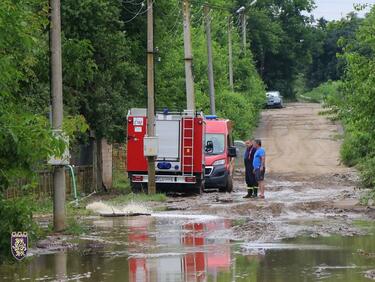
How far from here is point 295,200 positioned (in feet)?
85.5

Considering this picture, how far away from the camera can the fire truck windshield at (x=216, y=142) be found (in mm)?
32625

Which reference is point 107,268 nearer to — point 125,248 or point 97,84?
point 125,248

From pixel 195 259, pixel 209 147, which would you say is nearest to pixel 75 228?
pixel 195 259

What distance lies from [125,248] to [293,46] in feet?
295

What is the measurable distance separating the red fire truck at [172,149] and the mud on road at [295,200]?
1.08m

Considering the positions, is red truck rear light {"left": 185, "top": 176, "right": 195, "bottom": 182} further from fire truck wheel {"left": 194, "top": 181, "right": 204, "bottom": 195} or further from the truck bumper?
the truck bumper

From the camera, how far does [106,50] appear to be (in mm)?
31828

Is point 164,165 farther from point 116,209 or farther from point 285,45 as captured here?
point 285,45

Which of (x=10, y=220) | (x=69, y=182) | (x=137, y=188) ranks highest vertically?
(x=10, y=220)

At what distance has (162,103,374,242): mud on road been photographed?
59.2 feet

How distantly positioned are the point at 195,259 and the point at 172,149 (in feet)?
52.0

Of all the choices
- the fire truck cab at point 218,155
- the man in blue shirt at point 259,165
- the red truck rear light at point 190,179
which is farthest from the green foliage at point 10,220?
the fire truck cab at point 218,155

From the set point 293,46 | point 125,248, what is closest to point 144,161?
point 125,248

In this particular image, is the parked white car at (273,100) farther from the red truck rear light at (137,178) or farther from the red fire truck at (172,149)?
the red truck rear light at (137,178)
